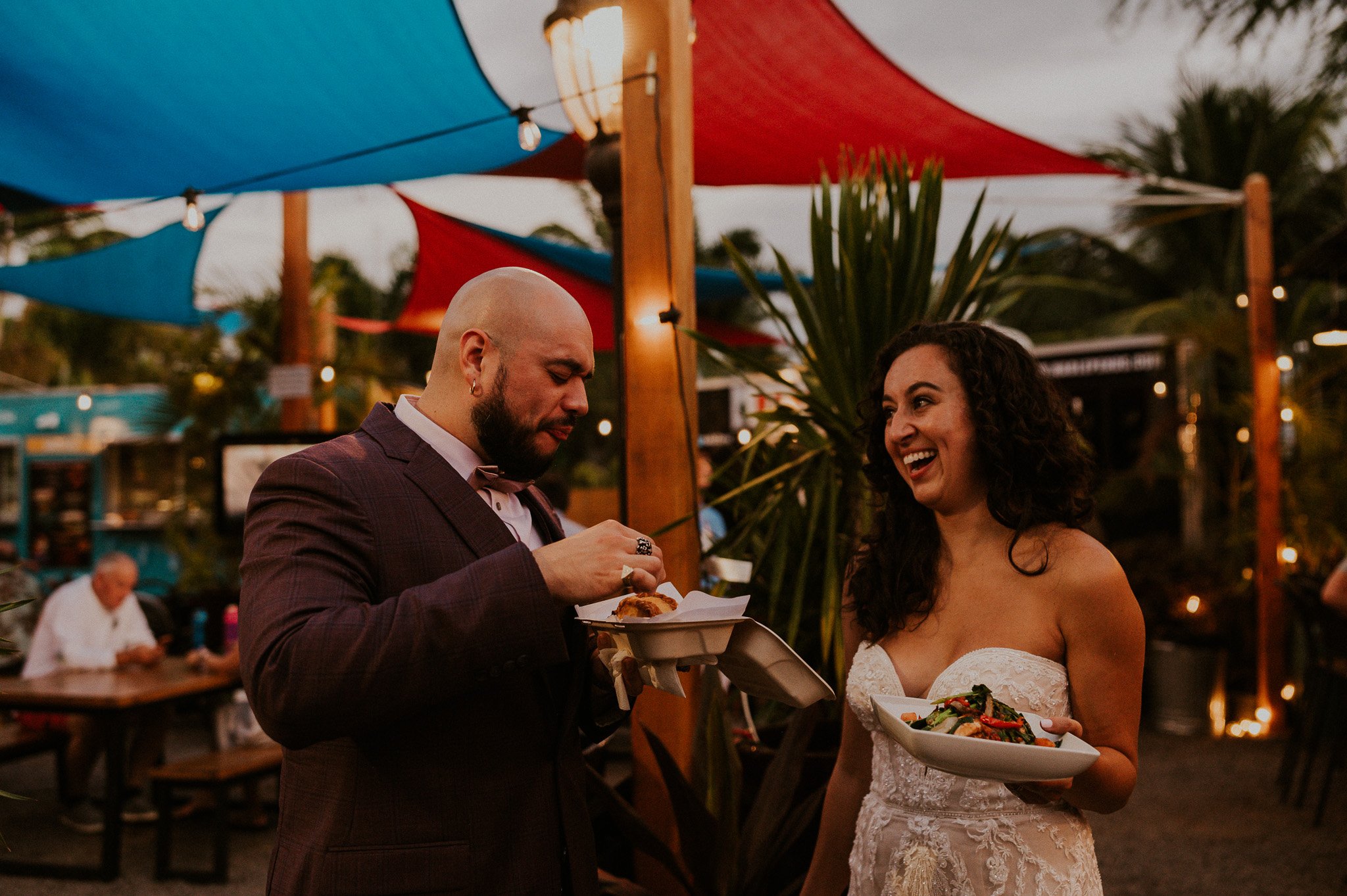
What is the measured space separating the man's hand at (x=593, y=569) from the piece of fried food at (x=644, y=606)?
8.4 inches

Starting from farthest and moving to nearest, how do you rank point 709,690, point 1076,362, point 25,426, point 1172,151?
point 1172,151
point 25,426
point 1076,362
point 709,690

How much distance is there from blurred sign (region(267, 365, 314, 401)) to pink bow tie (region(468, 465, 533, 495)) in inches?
238

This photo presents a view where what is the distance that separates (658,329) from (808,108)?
2782 mm

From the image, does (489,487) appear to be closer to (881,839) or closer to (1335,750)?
(881,839)

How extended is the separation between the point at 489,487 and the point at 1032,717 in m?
0.93

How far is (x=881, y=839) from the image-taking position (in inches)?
76.6

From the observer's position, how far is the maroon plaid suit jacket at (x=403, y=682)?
127 centimetres

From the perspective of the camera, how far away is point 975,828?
1.86 m

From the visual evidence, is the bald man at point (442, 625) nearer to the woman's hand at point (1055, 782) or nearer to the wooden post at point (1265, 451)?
the woman's hand at point (1055, 782)

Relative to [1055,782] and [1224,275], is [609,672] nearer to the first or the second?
[1055,782]

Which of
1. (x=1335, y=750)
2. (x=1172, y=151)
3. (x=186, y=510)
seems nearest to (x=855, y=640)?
(x=1335, y=750)

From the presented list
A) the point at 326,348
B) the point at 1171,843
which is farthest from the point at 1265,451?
the point at 326,348

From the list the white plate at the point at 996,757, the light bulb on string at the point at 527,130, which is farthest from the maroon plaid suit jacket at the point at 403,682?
the light bulb on string at the point at 527,130

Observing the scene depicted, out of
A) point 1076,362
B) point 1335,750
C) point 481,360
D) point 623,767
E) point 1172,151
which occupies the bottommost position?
point 623,767
